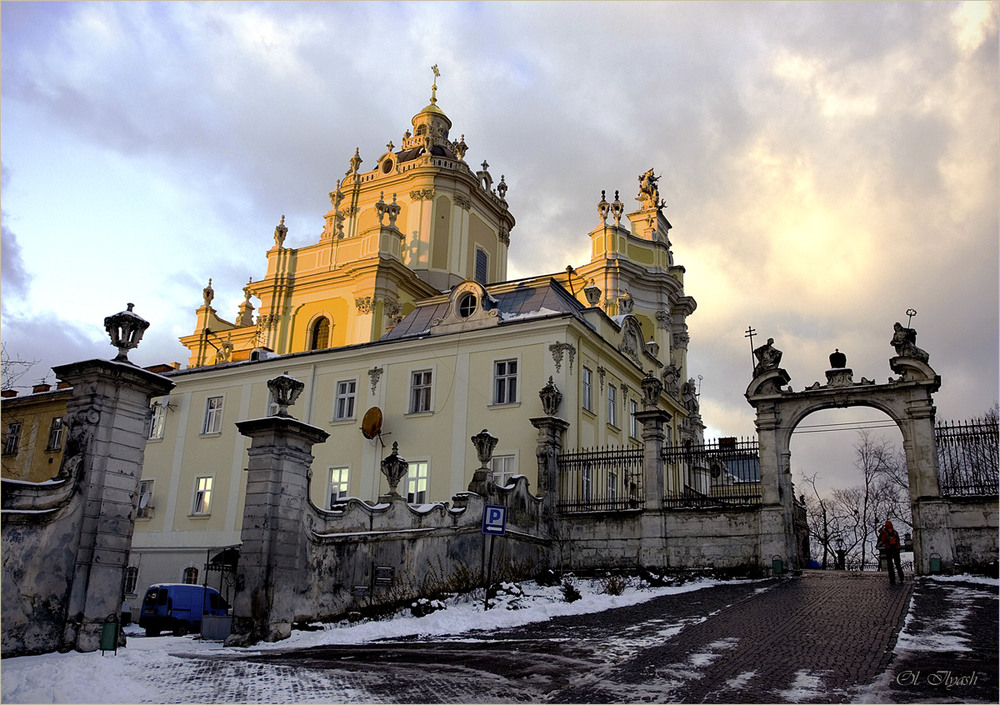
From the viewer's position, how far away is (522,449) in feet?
94.1

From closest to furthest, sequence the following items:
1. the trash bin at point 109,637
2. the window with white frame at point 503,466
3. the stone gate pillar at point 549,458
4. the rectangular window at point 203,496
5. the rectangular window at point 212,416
Answer: the trash bin at point 109,637 → the stone gate pillar at point 549,458 → the window with white frame at point 503,466 → the rectangular window at point 203,496 → the rectangular window at point 212,416

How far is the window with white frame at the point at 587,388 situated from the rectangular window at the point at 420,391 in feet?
19.2

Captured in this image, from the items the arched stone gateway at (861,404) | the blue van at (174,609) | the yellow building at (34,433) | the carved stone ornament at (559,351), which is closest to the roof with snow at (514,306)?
the carved stone ornament at (559,351)

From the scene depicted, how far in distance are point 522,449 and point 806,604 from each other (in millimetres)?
13737

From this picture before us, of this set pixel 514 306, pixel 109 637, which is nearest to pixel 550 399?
pixel 514 306

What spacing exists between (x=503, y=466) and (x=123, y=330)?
17259mm

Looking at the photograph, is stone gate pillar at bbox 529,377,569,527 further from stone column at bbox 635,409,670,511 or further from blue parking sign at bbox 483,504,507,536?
blue parking sign at bbox 483,504,507,536

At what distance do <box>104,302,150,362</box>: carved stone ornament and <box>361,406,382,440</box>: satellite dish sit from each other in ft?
60.5

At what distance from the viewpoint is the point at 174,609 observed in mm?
23188

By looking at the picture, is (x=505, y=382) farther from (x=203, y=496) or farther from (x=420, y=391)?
(x=203, y=496)

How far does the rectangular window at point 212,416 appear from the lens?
36.4 meters

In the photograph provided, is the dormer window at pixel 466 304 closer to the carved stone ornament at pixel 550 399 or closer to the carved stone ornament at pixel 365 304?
the carved stone ornament at pixel 550 399

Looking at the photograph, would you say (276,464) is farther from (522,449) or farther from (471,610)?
(522,449)

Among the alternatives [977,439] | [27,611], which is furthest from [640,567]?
[27,611]
